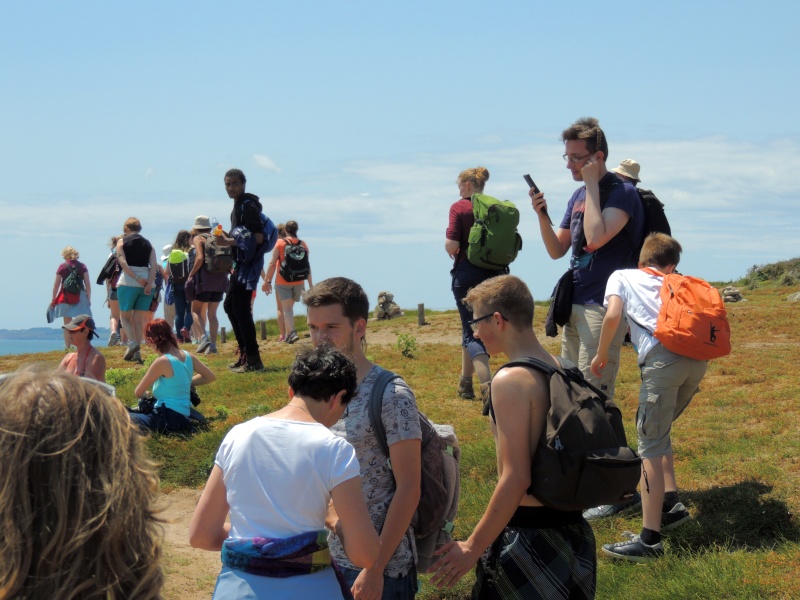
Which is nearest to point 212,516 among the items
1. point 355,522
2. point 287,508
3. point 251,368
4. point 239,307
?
point 287,508

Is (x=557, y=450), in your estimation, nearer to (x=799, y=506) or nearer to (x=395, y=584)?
(x=395, y=584)

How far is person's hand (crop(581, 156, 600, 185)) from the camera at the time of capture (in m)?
6.31

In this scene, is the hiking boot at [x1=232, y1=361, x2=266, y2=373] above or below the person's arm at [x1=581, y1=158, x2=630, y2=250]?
below

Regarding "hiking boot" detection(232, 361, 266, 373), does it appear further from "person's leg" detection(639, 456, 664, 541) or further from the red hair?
"person's leg" detection(639, 456, 664, 541)

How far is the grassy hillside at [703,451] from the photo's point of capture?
17.7ft

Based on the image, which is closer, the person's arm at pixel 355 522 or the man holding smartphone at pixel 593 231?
the person's arm at pixel 355 522

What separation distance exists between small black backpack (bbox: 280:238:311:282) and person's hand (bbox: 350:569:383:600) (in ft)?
41.0

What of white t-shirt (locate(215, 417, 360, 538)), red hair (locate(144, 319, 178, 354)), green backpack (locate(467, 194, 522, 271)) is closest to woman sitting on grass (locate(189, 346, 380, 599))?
white t-shirt (locate(215, 417, 360, 538))

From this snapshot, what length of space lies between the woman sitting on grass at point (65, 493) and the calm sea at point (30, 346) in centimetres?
1653

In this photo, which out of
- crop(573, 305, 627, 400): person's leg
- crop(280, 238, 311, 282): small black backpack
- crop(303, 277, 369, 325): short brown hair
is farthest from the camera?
crop(280, 238, 311, 282): small black backpack

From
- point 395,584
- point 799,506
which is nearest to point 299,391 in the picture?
point 395,584

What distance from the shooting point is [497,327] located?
4047mm

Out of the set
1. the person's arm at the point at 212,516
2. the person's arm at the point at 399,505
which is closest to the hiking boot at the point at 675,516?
the person's arm at the point at 399,505

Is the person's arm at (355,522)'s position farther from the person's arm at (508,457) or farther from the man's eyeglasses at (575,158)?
the man's eyeglasses at (575,158)
